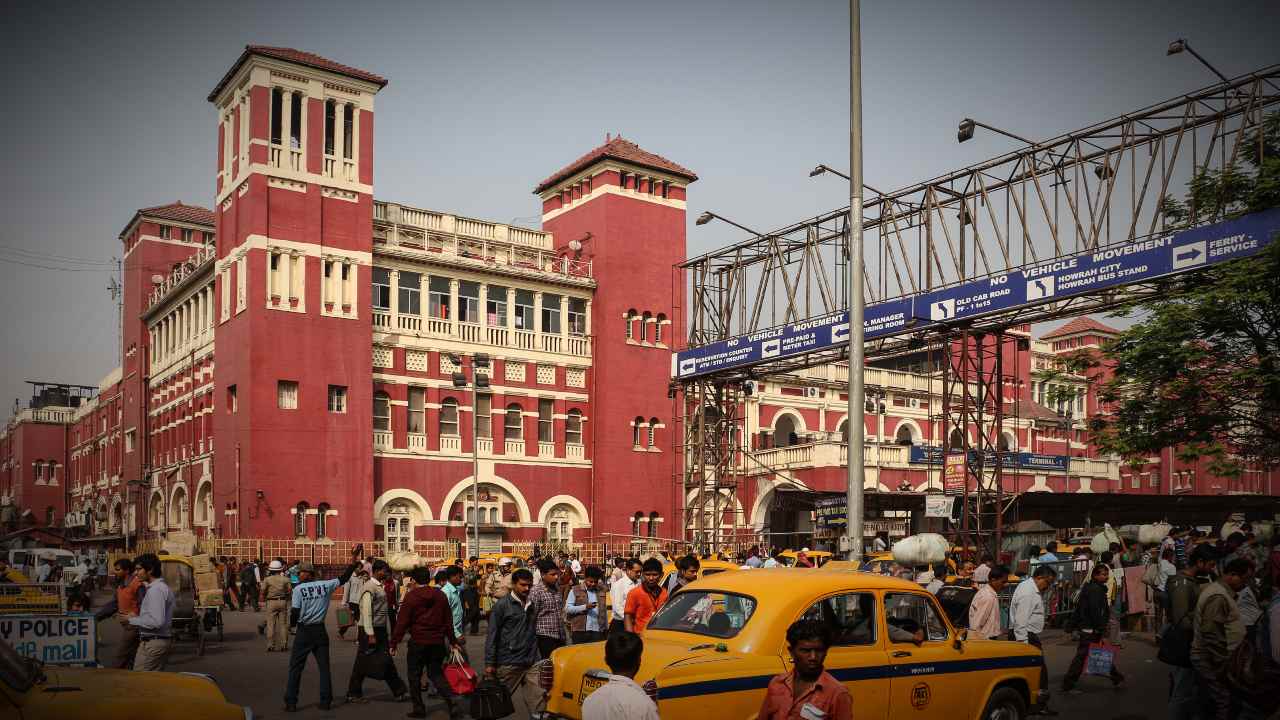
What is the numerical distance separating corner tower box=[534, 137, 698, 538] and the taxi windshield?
3611 centimetres

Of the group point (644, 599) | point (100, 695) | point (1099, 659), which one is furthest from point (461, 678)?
point (1099, 659)

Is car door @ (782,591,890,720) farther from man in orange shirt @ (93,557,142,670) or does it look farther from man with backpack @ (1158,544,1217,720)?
man in orange shirt @ (93,557,142,670)

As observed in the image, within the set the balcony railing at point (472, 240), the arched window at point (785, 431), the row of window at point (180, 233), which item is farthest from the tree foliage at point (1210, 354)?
the row of window at point (180, 233)

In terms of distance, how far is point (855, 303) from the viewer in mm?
15930

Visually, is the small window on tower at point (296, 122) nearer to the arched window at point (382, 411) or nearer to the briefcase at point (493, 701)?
the arched window at point (382, 411)

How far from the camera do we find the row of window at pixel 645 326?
47.5m

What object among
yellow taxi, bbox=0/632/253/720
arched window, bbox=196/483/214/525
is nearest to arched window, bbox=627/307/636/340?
arched window, bbox=196/483/214/525

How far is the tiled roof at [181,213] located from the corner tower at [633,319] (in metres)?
22.2

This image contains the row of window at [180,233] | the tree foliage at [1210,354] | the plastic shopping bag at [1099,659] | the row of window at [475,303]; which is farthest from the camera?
the row of window at [180,233]

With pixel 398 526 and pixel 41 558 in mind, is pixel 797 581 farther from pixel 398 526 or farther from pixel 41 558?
pixel 41 558

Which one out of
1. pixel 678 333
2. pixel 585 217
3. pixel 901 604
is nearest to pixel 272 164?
pixel 585 217

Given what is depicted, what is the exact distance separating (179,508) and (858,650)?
42.3 metres

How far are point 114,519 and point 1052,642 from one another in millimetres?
53128

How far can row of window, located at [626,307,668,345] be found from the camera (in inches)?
1869
